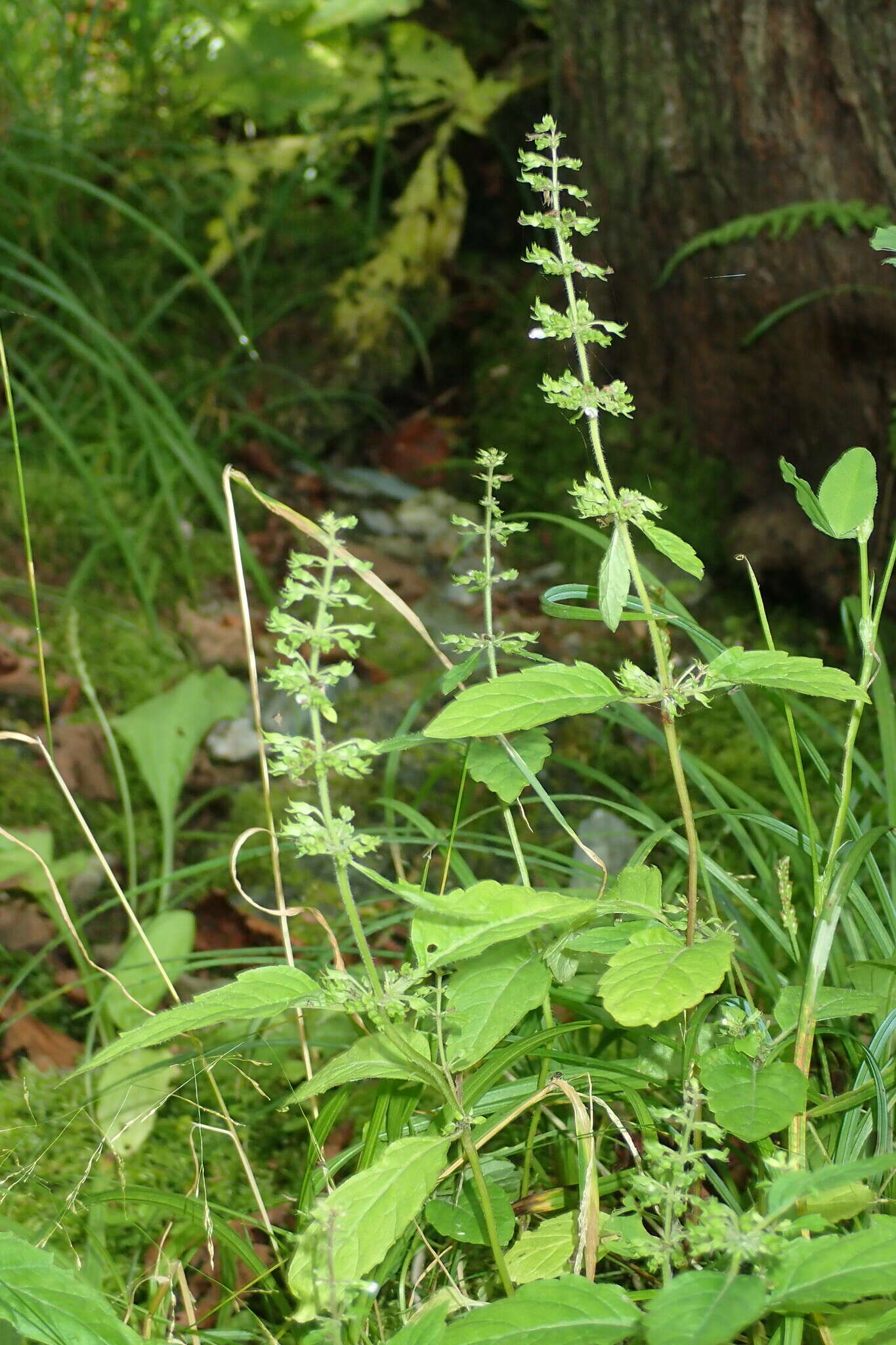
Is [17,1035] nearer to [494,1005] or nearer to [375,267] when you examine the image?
[494,1005]

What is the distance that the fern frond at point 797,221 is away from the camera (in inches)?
86.2

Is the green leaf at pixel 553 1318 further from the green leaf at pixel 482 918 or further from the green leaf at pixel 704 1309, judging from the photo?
the green leaf at pixel 482 918

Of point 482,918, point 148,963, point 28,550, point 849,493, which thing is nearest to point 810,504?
point 849,493

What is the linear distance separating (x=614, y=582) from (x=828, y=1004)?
1.44 feet

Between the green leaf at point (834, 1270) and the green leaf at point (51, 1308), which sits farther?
the green leaf at point (51, 1308)

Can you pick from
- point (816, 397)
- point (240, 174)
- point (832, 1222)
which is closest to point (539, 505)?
point (816, 397)

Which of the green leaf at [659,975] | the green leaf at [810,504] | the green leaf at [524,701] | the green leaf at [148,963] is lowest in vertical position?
the green leaf at [148,963]

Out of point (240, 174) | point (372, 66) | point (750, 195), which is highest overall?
point (372, 66)

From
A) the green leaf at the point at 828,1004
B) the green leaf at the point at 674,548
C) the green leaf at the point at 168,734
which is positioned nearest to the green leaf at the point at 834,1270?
the green leaf at the point at 828,1004

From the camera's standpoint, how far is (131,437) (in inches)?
118

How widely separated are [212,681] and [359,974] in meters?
1.06

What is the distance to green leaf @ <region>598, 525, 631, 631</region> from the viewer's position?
0.84 meters

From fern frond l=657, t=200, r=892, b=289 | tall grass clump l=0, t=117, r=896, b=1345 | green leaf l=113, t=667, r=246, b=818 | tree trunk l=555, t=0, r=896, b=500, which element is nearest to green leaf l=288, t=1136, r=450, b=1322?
tall grass clump l=0, t=117, r=896, b=1345

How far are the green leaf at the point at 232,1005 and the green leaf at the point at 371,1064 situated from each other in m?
0.08
